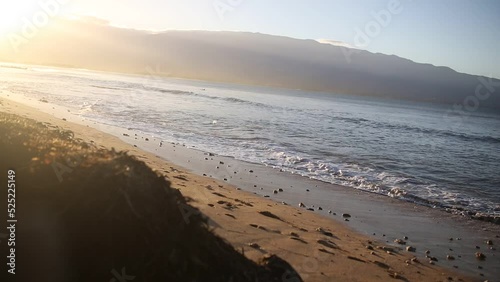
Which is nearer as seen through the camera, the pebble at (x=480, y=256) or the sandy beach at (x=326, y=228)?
the sandy beach at (x=326, y=228)

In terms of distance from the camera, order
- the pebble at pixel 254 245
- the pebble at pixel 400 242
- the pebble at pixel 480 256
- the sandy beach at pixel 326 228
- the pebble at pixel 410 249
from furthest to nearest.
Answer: the pebble at pixel 400 242 < the pebble at pixel 480 256 < the pebble at pixel 410 249 < the sandy beach at pixel 326 228 < the pebble at pixel 254 245

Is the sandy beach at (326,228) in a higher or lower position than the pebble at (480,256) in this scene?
higher

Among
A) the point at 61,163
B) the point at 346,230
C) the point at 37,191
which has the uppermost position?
the point at 61,163

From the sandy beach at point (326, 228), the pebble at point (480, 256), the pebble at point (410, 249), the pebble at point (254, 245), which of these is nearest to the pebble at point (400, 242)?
the sandy beach at point (326, 228)

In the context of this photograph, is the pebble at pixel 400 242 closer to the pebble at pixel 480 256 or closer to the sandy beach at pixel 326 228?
the sandy beach at pixel 326 228

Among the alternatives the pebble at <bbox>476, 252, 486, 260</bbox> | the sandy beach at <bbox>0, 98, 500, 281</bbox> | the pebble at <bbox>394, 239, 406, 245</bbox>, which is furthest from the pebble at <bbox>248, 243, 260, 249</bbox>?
the pebble at <bbox>476, 252, 486, 260</bbox>

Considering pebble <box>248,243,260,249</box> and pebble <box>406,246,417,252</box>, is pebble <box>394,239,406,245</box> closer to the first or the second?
pebble <box>406,246,417,252</box>

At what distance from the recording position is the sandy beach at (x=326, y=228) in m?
6.66

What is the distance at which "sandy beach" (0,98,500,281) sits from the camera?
6664mm

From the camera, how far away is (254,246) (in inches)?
257

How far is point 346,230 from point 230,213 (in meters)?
3.15

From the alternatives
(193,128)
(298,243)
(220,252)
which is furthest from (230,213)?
(193,128)

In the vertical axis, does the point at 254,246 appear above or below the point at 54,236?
below

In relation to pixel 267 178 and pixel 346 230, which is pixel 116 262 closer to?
pixel 346 230
